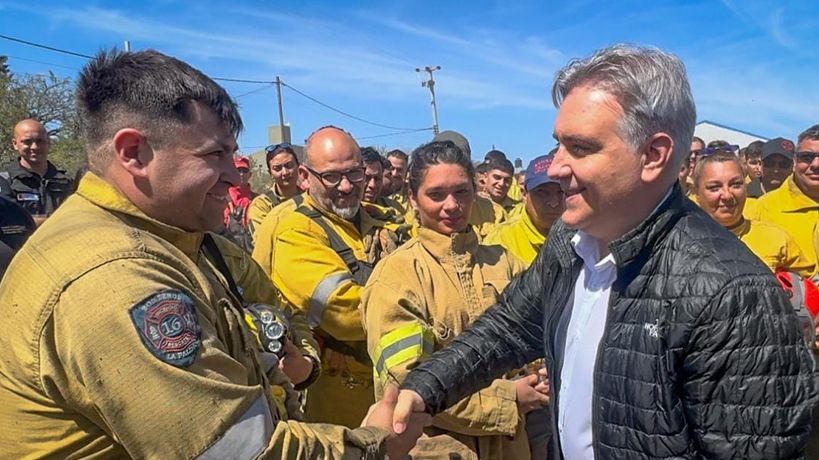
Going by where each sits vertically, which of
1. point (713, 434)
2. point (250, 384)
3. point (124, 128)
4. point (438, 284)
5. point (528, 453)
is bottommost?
point (528, 453)

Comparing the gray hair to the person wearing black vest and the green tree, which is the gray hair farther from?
the green tree

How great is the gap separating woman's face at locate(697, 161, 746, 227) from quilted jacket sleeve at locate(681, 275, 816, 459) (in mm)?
2835

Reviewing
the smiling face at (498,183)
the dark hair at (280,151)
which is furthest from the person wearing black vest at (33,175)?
the smiling face at (498,183)

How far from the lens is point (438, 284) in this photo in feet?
9.78

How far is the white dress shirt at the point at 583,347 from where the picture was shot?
6.16 ft

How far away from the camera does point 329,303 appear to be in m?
3.42

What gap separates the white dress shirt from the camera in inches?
73.9

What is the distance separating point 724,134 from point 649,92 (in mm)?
27175

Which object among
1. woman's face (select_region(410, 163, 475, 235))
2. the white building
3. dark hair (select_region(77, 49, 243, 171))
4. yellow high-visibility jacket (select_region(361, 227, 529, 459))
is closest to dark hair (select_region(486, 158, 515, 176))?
woman's face (select_region(410, 163, 475, 235))

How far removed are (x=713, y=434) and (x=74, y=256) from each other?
1.53m

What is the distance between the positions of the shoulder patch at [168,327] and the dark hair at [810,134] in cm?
498

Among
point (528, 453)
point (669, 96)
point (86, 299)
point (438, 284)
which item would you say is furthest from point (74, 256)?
point (528, 453)

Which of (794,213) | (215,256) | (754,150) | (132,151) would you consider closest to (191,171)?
(132,151)

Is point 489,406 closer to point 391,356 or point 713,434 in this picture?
point 391,356
